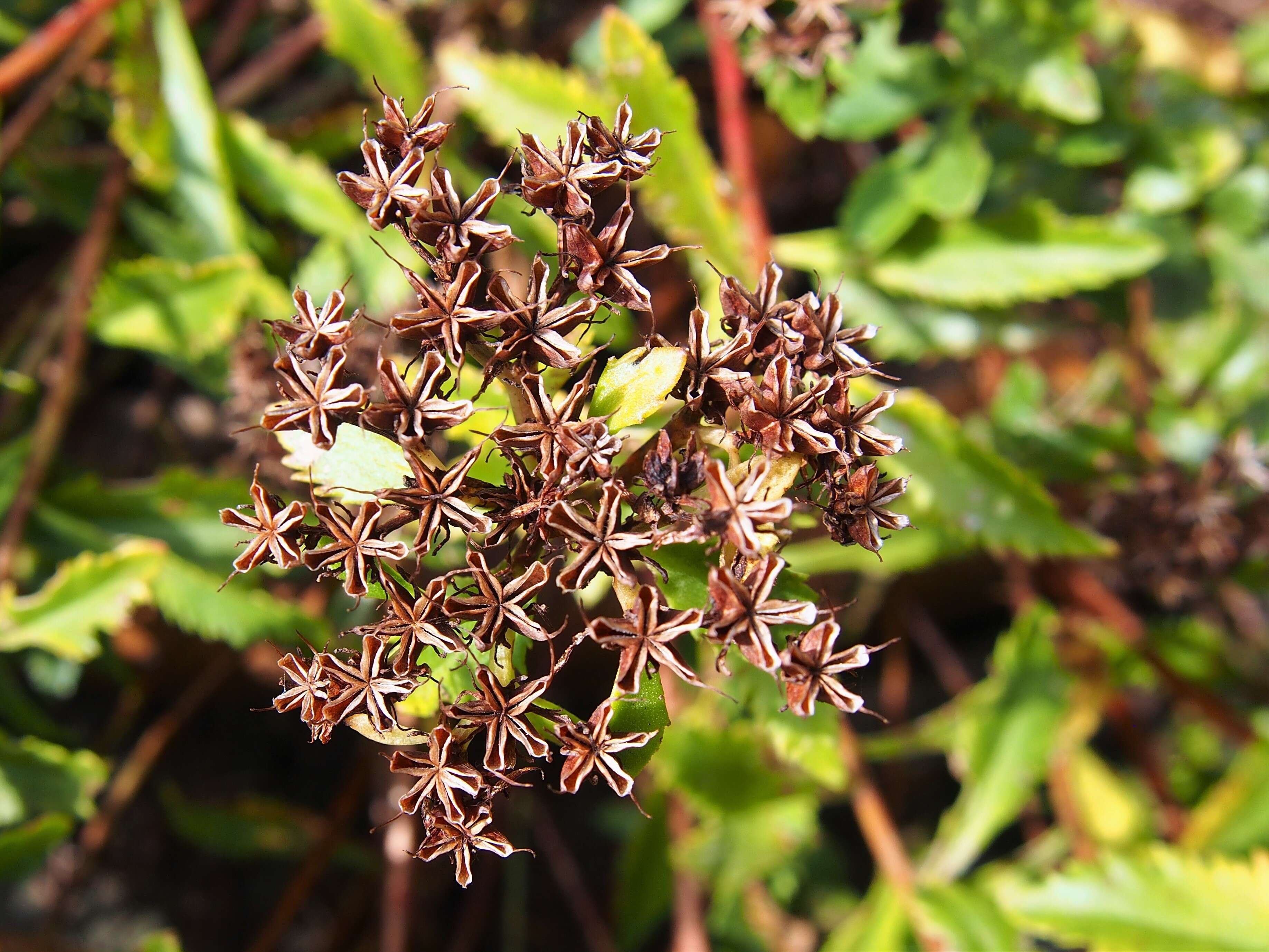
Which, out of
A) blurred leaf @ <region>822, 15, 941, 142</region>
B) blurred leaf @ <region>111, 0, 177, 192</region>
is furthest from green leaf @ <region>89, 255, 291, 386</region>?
blurred leaf @ <region>822, 15, 941, 142</region>

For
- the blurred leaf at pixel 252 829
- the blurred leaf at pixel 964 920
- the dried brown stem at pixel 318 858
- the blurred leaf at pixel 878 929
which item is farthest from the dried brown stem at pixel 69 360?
the blurred leaf at pixel 964 920

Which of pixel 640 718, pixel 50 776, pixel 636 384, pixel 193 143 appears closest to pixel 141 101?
pixel 193 143

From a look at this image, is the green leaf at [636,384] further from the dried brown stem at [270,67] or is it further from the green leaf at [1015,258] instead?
the dried brown stem at [270,67]

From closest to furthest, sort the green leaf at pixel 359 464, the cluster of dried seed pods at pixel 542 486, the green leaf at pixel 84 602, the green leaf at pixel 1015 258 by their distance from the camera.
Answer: the cluster of dried seed pods at pixel 542 486 < the green leaf at pixel 359 464 < the green leaf at pixel 84 602 < the green leaf at pixel 1015 258

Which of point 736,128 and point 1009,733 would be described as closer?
point 736,128

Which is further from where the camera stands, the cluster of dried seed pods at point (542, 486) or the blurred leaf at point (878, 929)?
the blurred leaf at point (878, 929)

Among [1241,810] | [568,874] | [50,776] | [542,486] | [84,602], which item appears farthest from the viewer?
[568,874]

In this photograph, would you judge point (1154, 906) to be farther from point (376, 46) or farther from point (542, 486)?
point (376, 46)
